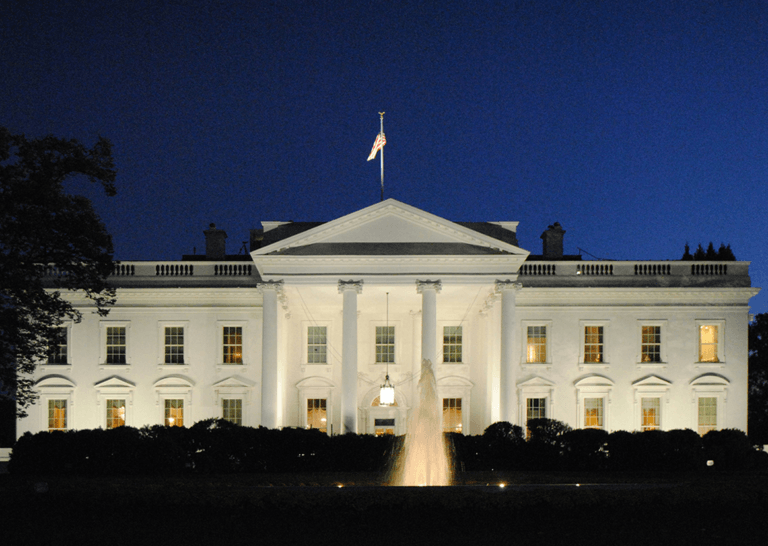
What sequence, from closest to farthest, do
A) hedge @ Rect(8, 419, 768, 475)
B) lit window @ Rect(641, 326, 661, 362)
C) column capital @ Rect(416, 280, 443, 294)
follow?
hedge @ Rect(8, 419, 768, 475) < column capital @ Rect(416, 280, 443, 294) < lit window @ Rect(641, 326, 661, 362)

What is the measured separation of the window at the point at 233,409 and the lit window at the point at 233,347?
1.77 meters

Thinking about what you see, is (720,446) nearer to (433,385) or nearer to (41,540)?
(433,385)

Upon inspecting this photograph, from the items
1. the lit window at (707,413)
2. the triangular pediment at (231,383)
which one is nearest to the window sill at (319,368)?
the triangular pediment at (231,383)

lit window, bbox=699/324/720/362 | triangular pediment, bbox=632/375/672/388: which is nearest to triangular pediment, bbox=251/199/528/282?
triangular pediment, bbox=632/375/672/388

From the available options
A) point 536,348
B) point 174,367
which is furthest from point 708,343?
point 174,367

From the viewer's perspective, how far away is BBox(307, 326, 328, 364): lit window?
33.5 metres

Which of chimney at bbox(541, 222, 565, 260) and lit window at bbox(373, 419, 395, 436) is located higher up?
chimney at bbox(541, 222, 565, 260)

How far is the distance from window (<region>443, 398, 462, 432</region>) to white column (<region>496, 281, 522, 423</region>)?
583 cm

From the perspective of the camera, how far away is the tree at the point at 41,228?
19484mm

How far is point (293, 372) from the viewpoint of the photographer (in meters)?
33.2

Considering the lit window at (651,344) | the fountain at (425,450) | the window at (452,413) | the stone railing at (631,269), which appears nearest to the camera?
the fountain at (425,450)

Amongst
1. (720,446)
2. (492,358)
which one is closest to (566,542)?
(720,446)

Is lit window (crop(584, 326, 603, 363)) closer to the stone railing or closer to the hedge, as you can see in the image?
→ the stone railing

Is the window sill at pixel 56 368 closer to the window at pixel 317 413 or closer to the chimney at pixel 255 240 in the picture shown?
the chimney at pixel 255 240
